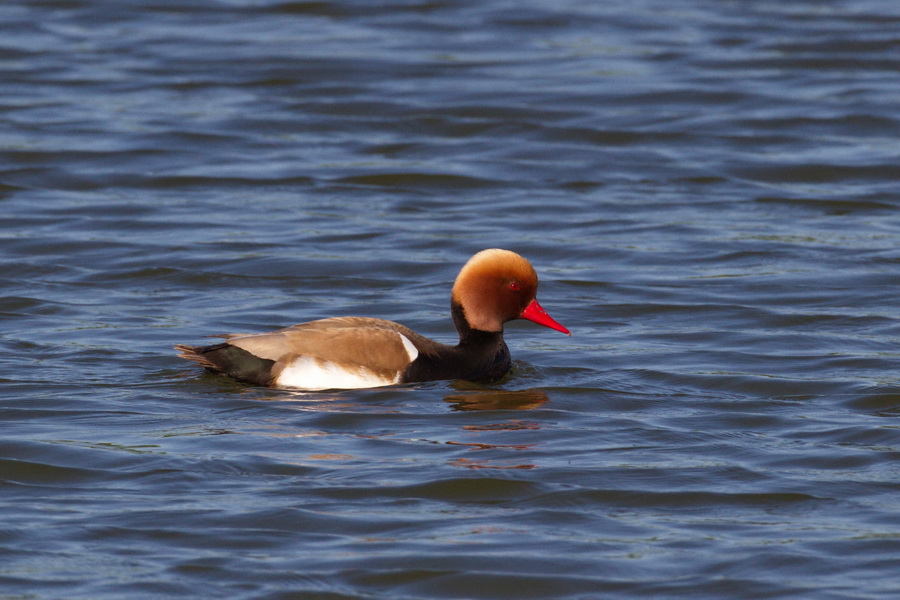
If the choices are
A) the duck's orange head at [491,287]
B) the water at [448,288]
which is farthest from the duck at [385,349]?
the water at [448,288]

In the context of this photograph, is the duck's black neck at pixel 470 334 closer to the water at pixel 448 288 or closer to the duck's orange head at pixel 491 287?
the duck's orange head at pixel 491 287

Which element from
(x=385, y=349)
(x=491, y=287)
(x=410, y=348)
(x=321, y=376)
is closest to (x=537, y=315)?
(x=491, y=287)

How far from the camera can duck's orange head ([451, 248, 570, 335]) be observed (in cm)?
960

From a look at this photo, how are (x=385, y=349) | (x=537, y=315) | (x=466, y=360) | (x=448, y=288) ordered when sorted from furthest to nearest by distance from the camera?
(x=448, y=288)
(x=537, y=315)
(x=466, y=360)
(x=385, y=349)

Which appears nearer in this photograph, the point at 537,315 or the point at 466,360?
the point at 466,360

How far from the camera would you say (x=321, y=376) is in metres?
8.97

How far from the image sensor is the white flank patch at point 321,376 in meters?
8.94

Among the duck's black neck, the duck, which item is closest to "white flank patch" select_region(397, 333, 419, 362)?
the duck

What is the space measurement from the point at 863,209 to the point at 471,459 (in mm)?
7940

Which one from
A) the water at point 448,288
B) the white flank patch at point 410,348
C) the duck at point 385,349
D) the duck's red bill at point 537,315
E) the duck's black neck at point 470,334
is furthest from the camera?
the duck's red bill at point 537,315

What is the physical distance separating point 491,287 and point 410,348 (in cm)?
77

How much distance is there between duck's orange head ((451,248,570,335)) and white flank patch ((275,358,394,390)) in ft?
2.93

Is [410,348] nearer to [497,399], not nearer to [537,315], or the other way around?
[497,399]

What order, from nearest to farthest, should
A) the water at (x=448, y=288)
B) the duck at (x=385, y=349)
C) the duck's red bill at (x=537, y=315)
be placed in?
1. the water at (x=448, y=288)
2. the duck at (x=385, y=349)
3. the duck's red bill at (x=537, y=315)
